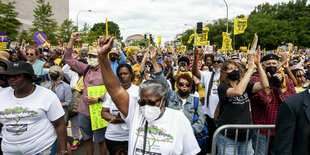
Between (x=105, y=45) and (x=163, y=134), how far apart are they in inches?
36.6

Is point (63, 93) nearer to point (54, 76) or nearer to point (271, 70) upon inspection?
point (54, 76)

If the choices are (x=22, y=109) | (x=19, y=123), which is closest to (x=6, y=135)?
(x=19, y=123)

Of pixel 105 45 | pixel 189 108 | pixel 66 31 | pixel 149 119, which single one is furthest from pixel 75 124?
pixel 66 31

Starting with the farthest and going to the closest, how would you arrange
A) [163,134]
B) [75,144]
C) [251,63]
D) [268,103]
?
[75,144] < [268,103] < [251,63] < [163,134]

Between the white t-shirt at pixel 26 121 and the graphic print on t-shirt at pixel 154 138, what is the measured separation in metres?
1.36

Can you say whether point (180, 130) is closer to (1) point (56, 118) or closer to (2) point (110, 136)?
(2) point (110, 136)

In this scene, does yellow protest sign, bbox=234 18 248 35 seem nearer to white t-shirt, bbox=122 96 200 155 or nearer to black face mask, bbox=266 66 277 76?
black face mask, bbox=266 66 277 76

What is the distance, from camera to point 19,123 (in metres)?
2.24

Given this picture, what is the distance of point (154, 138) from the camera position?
172 centimetres

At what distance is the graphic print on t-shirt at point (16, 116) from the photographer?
2.22 meters

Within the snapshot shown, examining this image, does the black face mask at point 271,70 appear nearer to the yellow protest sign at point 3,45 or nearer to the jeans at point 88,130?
the jeans at point 88,130

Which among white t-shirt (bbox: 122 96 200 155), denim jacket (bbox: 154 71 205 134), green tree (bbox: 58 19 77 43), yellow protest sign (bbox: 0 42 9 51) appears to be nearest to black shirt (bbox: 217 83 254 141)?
denim jacket (bbox: 154 71 205 134)

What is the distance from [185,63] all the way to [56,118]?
3.25 meters

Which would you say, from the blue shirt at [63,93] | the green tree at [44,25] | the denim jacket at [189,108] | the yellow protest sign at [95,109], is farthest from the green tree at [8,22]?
the denim jacket at [189,108]
